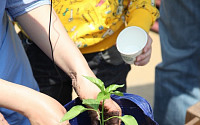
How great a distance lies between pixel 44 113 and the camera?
2.31ft

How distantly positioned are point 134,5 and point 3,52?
1.70 ft

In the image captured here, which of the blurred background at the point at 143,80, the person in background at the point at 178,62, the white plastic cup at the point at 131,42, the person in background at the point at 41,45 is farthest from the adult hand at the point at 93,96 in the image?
the blurred background at the point at 143,80

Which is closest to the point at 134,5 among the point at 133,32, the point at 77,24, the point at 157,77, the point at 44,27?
the point at 133,32

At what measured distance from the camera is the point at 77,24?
1228 mm

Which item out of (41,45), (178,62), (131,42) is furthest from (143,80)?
(41,45)

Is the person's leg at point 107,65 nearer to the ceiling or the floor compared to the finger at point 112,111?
nearer to the floor

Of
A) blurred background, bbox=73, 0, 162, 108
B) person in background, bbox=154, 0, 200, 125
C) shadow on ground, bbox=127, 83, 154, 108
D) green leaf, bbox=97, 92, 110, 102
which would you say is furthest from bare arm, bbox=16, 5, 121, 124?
shadow on ground, bbox=127, 83, 154, 108

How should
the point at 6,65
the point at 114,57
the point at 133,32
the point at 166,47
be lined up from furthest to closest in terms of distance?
1. the point at 166,47
2. the point at 114,57
3. the point at 133,32
4. the point at 6,65

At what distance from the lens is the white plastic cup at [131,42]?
43.9 inches

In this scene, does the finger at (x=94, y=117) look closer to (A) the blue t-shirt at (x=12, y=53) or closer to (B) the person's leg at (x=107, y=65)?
(A) the blue t-shirt at (x=12, y=53)

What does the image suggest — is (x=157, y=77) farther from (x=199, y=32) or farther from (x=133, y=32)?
(x=133, y=32)

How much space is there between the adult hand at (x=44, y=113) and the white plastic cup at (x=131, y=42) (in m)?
0.45

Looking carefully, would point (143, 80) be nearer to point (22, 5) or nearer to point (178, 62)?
point (178, 62)

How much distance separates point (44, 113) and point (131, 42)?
568 millimetres
